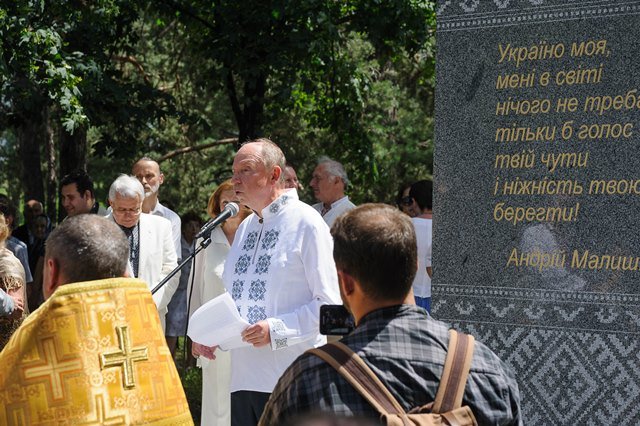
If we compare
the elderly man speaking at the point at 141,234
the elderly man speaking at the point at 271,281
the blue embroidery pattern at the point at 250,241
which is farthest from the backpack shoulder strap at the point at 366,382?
the elderly man speaking at the point at 141,234

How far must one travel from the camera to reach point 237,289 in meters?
5.06

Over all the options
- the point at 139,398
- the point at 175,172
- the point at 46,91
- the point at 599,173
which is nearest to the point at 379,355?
the point at 139,398

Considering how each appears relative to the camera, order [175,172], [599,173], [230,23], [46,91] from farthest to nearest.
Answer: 1. [175,172]
2. [230,23]
3. [46,91]
4. [599,173]

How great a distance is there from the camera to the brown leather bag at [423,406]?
102 inches

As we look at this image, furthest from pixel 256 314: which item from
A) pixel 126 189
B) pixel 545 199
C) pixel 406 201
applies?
pixel 406 201

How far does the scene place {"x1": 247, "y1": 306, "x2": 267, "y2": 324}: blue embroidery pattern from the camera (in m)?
4.88

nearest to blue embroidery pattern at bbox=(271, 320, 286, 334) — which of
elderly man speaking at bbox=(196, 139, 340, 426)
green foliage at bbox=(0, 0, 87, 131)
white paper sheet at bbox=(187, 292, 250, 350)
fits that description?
elderly man speaking at bbox=(196, 139, 340, 426)

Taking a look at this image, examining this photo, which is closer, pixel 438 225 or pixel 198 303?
pixel 438 225

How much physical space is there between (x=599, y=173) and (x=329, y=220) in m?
3.39

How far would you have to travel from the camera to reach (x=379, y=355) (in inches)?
104

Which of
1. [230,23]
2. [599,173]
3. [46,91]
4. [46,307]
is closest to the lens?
[46,307]

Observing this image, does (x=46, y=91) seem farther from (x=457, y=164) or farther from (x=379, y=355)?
(x=379, y=355)

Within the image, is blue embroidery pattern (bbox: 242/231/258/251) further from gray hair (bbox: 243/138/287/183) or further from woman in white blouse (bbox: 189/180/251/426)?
woman in white blouse (bbox: 189/180/251/426)

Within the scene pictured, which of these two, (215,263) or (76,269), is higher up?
(76,269)
